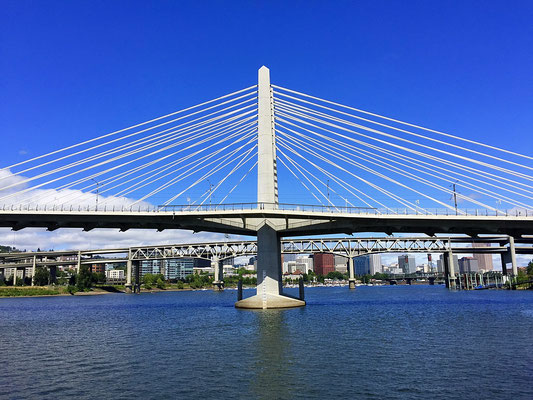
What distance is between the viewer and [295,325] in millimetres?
41031

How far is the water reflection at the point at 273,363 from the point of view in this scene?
1907 centimetres

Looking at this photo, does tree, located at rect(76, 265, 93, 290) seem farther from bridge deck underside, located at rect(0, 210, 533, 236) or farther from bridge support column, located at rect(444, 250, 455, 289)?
bridge support column, located at rect(444, 250, 455, 289)

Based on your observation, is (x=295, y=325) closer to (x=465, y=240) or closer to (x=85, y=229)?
(x=85, y=229)

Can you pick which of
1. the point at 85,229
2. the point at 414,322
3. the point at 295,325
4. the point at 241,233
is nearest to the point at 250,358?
the point at 295,325

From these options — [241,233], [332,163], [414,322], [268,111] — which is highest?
[268,111]

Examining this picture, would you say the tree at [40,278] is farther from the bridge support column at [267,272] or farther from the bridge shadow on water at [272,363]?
the bridge shadow on water at [272,363]

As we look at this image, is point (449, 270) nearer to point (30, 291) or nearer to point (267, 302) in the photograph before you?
point (267, 302)

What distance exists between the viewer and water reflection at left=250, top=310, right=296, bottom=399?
19.1 meters

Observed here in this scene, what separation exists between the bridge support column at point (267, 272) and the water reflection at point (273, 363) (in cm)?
1792

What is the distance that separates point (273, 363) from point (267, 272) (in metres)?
34.5

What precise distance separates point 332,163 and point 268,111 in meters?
12.2

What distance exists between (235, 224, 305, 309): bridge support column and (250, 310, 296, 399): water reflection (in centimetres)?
1792

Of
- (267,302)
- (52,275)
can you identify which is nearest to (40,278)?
(52,275)

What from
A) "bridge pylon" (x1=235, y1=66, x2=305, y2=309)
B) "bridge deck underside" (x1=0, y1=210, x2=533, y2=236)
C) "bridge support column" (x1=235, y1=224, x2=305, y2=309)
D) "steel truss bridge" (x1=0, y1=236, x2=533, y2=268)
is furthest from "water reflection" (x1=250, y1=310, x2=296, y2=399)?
"steel truss bridge" (x1=0, y1=236, x2=533, y2=268)
